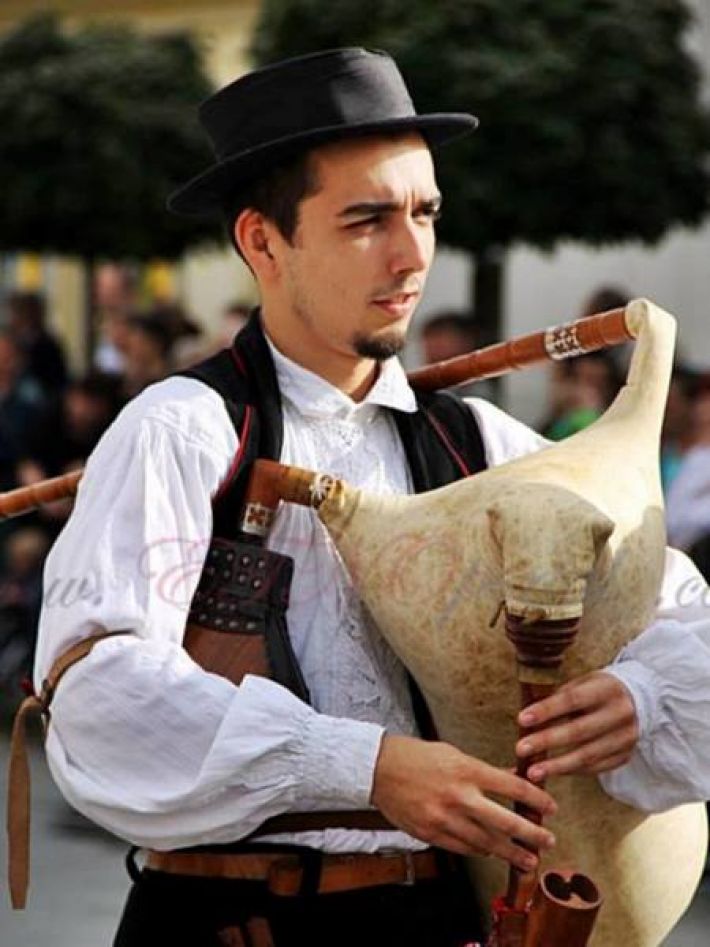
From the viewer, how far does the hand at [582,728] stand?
2.58 meters

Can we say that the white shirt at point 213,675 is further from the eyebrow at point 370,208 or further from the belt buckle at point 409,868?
the eyebrow at point 370,208

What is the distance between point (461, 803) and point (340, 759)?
170 millimetres

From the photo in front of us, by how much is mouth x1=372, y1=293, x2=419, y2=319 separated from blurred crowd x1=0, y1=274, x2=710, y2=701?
180 inches

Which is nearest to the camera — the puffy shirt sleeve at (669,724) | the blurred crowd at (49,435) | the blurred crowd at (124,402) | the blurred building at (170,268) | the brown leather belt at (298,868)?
the puffy shirt sleeve at (669,724)

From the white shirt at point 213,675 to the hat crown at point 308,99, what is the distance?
0.30 metres

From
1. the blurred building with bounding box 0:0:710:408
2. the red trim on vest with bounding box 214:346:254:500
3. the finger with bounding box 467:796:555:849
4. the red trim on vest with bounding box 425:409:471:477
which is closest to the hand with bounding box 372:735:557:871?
the finger with bounding box 467:796:555:849

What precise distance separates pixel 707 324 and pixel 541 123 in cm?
453

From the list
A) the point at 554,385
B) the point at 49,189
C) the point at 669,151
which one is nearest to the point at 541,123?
the point at 669,151

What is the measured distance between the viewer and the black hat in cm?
294

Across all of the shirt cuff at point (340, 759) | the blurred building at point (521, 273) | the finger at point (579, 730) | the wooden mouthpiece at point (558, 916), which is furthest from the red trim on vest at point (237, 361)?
the blurred building at point (521, 273)

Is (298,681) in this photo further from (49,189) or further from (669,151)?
(49,189)

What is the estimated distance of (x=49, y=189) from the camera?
509 inches

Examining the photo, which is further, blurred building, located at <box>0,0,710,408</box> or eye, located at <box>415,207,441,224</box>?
blurred building, located at <box>0,0,710,408</box>

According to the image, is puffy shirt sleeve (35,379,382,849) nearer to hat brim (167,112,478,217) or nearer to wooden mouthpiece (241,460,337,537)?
wooden mouthpiece (241,460,337,537)
